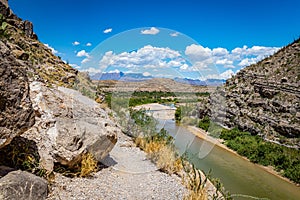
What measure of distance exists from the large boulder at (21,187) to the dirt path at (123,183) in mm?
280

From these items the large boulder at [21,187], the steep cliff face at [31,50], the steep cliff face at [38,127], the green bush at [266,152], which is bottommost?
the green bush at [266,152]

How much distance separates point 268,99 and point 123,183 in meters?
18.3

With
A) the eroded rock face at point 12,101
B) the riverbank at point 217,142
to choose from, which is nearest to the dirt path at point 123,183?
the eroded rock face at point 12,101

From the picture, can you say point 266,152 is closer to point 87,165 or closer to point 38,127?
point 87,165

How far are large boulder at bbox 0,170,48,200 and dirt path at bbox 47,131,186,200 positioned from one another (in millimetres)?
280

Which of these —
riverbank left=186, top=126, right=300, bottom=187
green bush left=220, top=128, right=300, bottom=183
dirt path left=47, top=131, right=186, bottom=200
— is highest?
dirt path left=47, top=131, right=186, bottom=200

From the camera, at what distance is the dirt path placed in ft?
16.1

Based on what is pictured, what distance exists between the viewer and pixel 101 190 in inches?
209

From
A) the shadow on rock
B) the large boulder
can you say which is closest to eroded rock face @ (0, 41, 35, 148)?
the large boulder

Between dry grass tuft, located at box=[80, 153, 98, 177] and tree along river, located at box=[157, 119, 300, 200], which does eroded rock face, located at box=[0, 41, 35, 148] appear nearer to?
dry grass tuft, located at box=[80, 153, 98, 177]

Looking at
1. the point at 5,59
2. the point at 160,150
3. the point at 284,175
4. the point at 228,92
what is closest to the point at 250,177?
the point at 284,175

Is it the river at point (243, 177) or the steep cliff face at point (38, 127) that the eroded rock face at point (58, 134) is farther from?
the river at point (243, 177)

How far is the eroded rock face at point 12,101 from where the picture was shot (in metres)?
3.79

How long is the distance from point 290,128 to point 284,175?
17.4 feet
